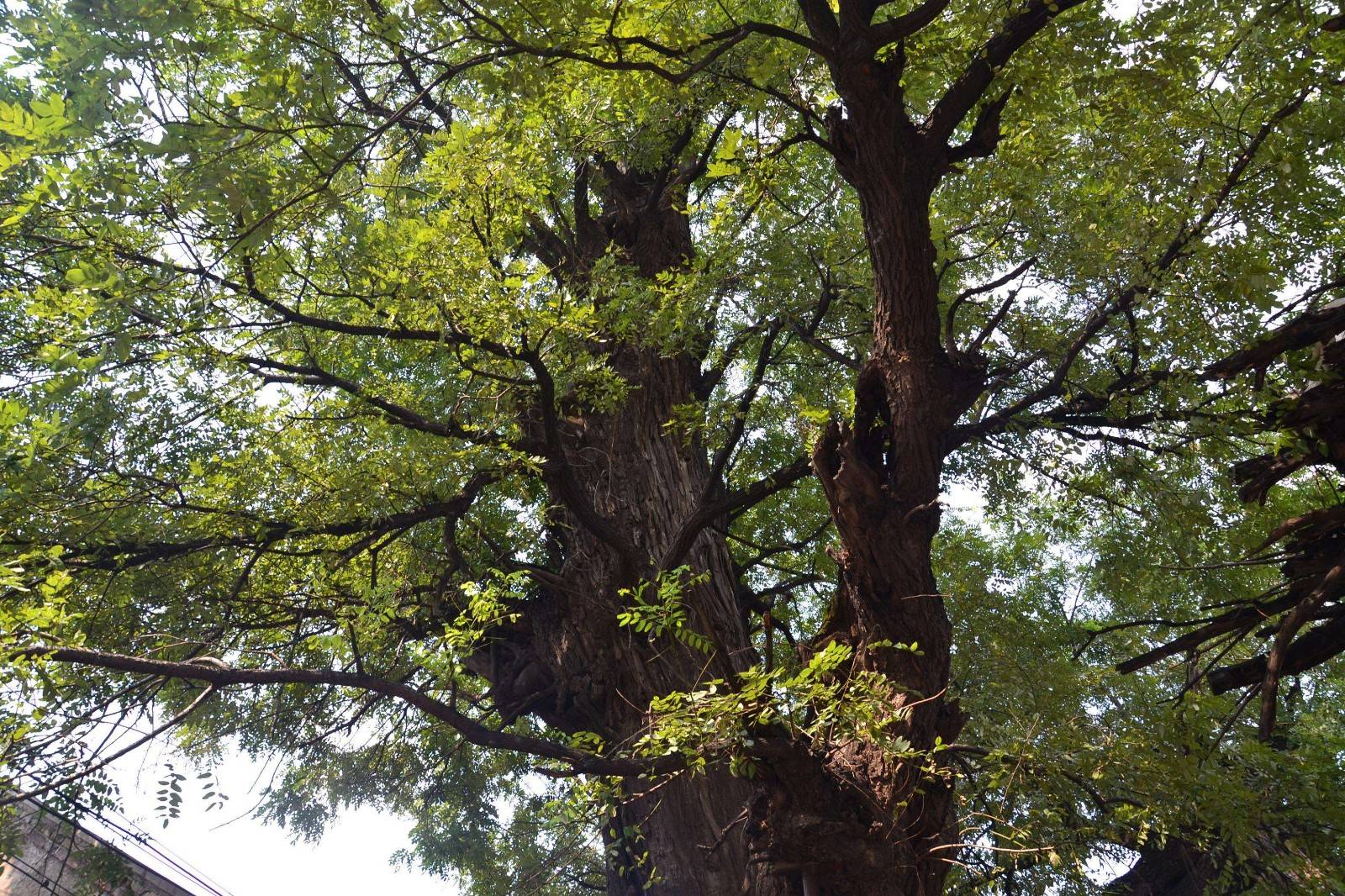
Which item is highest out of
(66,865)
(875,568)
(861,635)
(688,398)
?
(688,398)

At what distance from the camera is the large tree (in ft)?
13.7

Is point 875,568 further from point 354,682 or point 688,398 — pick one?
point 688,398

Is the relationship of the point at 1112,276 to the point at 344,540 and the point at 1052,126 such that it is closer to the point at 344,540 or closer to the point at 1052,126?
the point at 1052,126

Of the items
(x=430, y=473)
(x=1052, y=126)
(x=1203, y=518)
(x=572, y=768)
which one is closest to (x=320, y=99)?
(x=430, y=473)

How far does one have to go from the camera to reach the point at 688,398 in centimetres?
755

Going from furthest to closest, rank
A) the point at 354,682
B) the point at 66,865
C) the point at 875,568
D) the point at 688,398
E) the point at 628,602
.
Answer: the point at 66,865
the point at 688,398
the point at 628,602
the point at 875,568
the point at 354,682

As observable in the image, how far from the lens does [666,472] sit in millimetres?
6969

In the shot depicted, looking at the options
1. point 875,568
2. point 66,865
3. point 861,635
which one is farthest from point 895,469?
point 66,865

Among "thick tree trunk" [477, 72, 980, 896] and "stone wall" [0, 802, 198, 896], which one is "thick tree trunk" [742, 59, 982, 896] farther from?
"stone wall" [0, 802, 198, 896]

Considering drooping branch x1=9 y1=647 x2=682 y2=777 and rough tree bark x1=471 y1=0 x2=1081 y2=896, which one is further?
rough tree bark x1=471 y1=0 x2=1081 y2=896

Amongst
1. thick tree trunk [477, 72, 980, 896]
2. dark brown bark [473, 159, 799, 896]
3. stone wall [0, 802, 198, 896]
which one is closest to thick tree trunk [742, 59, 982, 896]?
thick tree trunk [477, 72, 980, 896]

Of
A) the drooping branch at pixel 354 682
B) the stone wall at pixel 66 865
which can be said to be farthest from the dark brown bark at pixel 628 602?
the stone wall at pixel 66 865

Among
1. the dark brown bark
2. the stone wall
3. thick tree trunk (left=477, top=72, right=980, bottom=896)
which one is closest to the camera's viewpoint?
thick tree trunk (left=477, top=72, right=980, bottom=896)

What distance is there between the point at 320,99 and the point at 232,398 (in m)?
3.29
